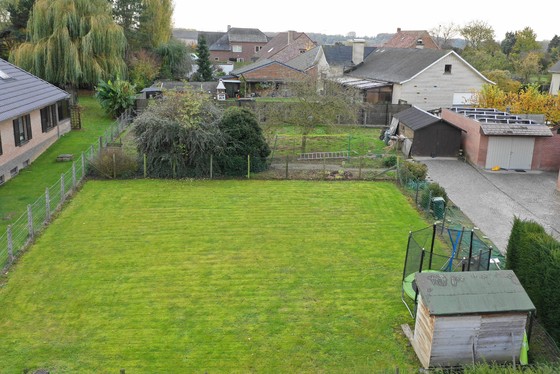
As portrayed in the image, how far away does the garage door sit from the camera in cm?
2433

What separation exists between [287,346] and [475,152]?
61.4ft

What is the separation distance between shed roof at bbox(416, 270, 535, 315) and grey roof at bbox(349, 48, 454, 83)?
3107cm

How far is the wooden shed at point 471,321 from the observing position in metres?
9.11

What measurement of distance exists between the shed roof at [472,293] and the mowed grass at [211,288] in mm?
1512

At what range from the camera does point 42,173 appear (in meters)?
22.0

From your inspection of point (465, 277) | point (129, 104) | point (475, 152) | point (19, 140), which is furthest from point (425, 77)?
point (465, 277)

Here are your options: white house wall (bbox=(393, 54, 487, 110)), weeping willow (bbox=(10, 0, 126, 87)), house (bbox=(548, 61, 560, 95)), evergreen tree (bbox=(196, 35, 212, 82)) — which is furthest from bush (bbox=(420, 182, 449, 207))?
evergreen tree (bbox=(196, 35, 212, 82))

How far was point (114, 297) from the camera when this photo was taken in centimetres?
1190

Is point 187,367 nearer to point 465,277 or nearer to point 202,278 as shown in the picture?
point 202,278

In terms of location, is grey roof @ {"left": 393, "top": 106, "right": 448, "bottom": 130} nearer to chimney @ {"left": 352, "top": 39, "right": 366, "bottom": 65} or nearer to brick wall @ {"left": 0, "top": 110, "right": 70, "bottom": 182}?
brick wall @ {"left": 0, "top": 110, "right": 70, "bottom": 182}

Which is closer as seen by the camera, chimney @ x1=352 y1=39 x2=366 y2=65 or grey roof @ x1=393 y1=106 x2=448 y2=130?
grey roof @ x1=393 y1=106 x2=448 y2=130

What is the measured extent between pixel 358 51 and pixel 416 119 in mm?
24768

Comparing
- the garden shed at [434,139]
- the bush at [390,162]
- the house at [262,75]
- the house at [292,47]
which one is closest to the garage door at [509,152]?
the garden shed at [434,139]

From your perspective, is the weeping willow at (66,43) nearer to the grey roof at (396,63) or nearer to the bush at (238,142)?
the bush at (238,142)
